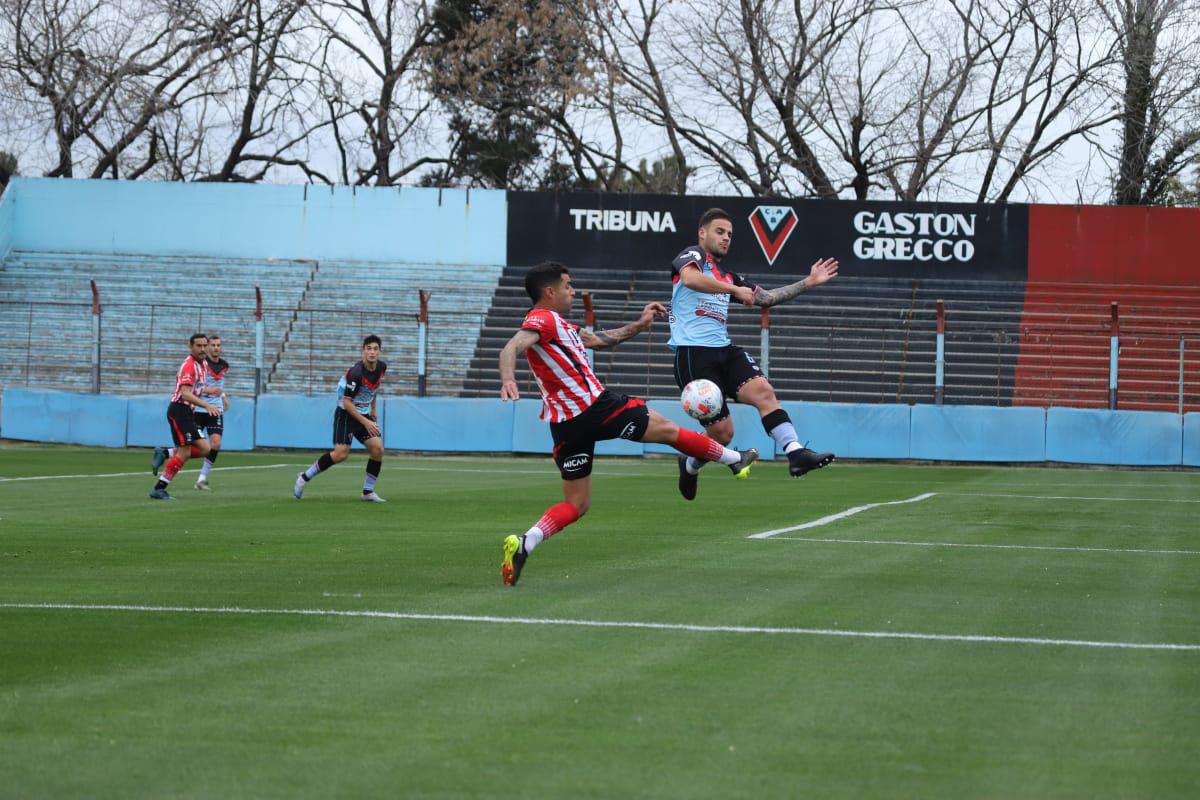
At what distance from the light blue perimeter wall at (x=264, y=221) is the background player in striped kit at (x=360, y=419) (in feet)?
74.0

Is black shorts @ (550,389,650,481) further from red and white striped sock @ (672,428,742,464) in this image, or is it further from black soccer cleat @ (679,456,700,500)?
black soccer cleat @ (679,456,700,500)

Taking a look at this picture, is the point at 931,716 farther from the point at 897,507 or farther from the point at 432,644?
the point at 897,507

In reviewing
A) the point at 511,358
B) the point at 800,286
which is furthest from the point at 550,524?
the point at 800,286

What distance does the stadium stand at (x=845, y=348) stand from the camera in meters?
33.1

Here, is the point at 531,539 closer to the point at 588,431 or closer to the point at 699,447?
the point at 588,431

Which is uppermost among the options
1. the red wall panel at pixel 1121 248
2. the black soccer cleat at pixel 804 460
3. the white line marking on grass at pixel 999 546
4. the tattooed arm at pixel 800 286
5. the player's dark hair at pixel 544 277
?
the red wall panel at pixel 1121 248

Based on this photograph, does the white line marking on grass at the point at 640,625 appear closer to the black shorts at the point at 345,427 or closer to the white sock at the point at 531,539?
the white sock at the point at 531,539

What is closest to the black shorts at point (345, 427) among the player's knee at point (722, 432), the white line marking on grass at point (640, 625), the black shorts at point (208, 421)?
the black shorts at point (208, 421)

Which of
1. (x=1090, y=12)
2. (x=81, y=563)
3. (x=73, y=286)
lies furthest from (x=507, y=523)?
(x=1090, y=12)

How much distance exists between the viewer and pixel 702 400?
10.6 m

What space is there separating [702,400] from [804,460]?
2.97 ft

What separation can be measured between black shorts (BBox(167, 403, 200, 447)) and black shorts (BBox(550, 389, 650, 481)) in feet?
33.5

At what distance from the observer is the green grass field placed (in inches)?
164

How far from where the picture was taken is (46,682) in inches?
212
